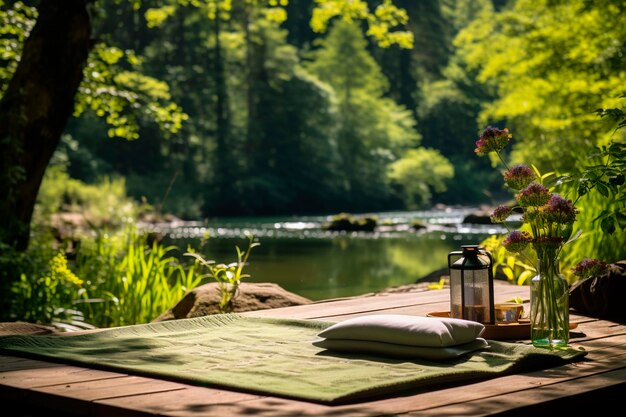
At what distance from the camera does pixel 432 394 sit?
102 inches

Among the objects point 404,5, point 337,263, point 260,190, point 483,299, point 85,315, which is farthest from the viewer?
point 404,5

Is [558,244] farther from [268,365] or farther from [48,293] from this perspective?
[48,293]

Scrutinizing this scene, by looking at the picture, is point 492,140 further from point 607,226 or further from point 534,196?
point 607,226

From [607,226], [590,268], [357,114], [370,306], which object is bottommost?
[370,306]


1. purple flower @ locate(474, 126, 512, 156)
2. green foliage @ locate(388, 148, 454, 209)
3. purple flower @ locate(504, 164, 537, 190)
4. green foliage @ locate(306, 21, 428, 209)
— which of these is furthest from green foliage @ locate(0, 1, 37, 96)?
green foliage @ locate(388, 148, 454, 209)

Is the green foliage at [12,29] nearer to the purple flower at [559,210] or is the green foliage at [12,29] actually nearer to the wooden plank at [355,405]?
the purple flower at [559,210]

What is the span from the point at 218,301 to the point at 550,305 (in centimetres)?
248

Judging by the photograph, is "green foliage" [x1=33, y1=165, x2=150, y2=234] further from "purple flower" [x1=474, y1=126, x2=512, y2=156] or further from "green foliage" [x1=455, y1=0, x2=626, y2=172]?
"purple flower" [x1=474, y1=126, x2=512, y2=156]

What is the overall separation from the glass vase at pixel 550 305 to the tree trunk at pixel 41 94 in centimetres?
446

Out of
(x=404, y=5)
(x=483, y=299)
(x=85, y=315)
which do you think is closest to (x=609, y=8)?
(x=85, y=315)

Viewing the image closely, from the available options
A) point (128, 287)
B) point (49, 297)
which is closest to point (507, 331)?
point (128, 287)

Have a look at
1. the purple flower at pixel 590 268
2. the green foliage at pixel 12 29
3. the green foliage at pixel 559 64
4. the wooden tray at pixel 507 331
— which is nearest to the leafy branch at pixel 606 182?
the purple flower at pixel 590 268

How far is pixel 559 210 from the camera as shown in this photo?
3189mm

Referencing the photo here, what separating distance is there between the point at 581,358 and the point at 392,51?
52.7 metres
